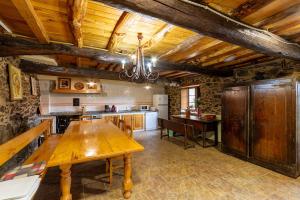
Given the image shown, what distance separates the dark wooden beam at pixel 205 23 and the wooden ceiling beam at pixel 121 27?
497mm

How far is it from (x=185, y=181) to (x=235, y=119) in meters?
1.99

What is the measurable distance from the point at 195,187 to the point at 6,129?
3298 millimetres

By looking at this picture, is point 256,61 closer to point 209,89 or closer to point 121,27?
point 209,89

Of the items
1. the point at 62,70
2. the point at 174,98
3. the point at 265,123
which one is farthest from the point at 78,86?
the point at 265,123

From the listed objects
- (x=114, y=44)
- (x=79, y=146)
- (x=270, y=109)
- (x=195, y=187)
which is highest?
(x=114, y=44)

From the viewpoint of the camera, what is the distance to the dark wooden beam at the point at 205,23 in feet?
4.50

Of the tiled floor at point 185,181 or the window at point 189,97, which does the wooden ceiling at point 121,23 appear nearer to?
the tiled floor at point 185,181

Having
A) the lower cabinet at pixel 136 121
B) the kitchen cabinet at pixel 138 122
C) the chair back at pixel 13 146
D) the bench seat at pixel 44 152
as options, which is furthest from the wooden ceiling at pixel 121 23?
the kitchen cabinet at pixel 138 122

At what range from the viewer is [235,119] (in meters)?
3.70

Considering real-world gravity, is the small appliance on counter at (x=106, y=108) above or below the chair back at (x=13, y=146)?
above

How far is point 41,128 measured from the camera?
2.94 m

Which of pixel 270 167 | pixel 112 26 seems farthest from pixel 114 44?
pixel 270 167

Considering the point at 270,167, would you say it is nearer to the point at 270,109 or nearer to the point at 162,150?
the point at 270,109

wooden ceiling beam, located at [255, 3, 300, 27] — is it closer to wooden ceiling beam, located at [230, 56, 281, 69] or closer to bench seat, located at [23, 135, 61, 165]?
wooden ceiling beam, located at [230, 56, 281, 69]
